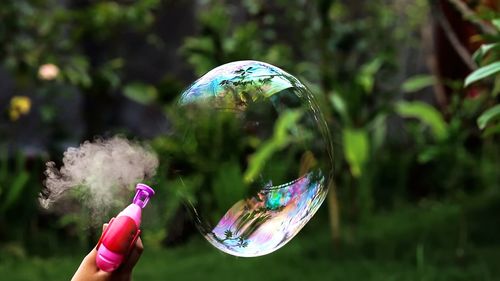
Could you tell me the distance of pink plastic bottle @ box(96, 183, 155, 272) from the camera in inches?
51.0

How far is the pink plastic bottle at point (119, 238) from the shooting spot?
1.29 metres

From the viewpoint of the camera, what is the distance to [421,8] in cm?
638

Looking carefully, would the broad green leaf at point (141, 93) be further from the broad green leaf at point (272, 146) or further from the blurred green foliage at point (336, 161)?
the broad green leaf at point (272, 146)

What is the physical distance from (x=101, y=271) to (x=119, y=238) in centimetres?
7

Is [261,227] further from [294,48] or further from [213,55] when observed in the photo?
[294,48]

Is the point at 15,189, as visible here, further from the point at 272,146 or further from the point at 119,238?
the point at 119,238

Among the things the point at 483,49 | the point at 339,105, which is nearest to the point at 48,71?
the point at 339,105

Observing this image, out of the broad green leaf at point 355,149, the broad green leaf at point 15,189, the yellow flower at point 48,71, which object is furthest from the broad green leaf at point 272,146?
the yellow flower at point 48,71

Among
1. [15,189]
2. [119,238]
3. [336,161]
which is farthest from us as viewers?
[336,161]

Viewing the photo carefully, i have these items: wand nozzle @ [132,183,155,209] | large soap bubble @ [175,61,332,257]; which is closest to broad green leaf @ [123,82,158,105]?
large soap bubble @ [175,61,332,257]

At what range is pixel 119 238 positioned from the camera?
1295 millimetres

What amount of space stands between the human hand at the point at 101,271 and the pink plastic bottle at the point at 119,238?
0.01m

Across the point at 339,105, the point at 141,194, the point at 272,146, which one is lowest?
the point at 339,105

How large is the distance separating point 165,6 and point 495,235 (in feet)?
11.7
